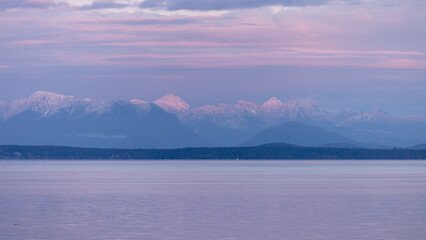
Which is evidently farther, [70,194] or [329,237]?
[70,194]

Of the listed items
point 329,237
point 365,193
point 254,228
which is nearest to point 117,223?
point 254,228

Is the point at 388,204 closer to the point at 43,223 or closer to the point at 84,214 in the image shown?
the point at 84,214

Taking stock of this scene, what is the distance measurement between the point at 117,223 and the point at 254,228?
9.31 m

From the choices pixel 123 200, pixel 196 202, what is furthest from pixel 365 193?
pixel 123 200

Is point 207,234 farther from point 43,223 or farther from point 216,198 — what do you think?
point 216,198

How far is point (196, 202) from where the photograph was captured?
68062 mm

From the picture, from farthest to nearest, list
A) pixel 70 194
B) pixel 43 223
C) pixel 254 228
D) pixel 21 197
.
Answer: pixel 70 194 < pixel 21 197 < pixel 43 223 < pixel 254 228

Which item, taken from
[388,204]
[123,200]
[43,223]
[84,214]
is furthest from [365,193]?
[43,223]

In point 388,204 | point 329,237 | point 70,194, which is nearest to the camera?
point 329,237

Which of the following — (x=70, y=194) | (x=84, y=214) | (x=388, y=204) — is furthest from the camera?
(x=70, y=194)

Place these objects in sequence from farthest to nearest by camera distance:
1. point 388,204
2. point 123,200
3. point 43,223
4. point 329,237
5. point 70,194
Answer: point 70,194, point 123,200, point 388,204, point 43,223, point 329,237

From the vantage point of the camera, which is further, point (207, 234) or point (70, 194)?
point (70, 194)

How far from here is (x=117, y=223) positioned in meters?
49.0

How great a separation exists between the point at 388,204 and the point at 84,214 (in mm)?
26593
